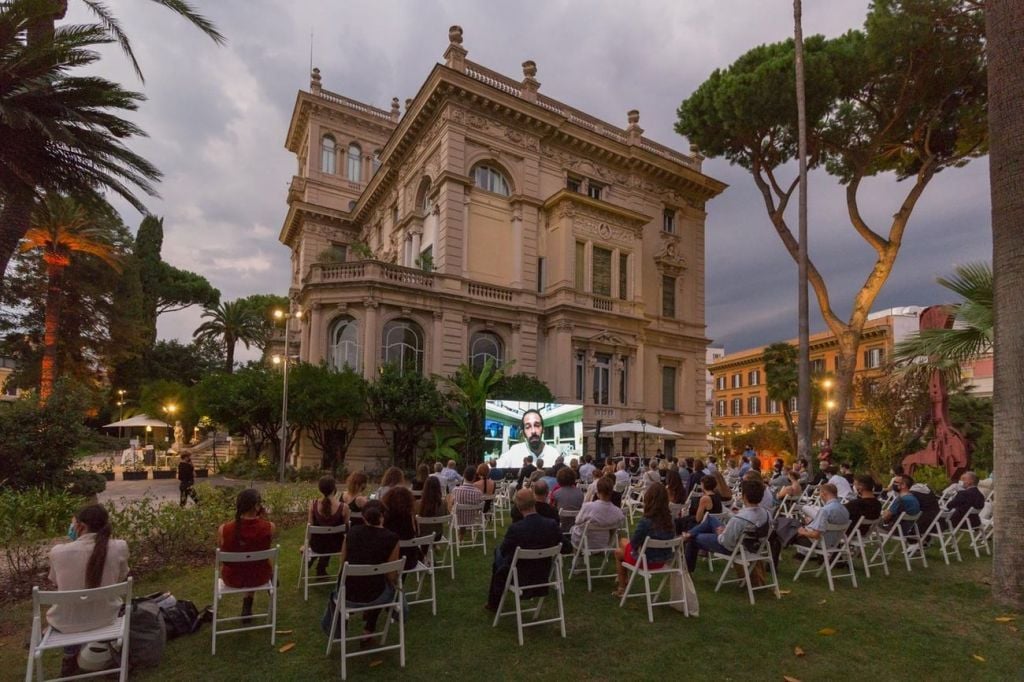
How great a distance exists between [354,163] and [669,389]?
83.5 feet

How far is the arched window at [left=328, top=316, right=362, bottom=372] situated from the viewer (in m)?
23.2

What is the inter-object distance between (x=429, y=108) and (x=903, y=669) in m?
25.4

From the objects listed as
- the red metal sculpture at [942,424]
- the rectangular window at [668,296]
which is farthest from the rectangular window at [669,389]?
the red metal sculpture at [942,424]

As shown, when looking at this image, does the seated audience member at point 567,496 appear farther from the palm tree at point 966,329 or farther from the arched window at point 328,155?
the arched window at point 328,155

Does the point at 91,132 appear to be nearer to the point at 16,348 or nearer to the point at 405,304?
the point at 405,304

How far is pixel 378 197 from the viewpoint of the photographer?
33188 mm

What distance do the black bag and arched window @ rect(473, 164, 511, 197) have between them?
22321mm

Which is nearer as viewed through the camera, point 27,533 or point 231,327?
point 27,533

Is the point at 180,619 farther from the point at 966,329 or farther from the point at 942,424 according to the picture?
the point at 942,424

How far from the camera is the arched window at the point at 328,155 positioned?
36.8 m

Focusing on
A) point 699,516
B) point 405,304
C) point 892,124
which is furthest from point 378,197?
point 699,516

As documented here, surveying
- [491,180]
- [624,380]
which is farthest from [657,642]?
[491,180]

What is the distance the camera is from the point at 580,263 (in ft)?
89.2

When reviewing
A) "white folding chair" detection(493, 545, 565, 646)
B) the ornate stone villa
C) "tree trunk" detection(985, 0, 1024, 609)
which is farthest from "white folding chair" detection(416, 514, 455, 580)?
the ornate stone villa
